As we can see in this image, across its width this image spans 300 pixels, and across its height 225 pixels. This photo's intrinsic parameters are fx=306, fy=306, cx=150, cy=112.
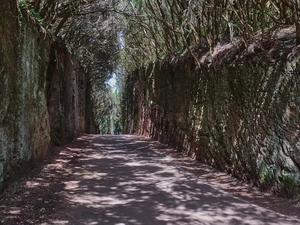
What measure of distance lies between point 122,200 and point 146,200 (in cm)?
44

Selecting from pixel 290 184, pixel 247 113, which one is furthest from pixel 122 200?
pixel 247 113

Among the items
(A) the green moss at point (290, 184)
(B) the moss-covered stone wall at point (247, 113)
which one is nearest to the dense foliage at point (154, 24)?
(B) the moss-covered stone wall at point (247, 113)

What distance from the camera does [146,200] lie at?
569cm

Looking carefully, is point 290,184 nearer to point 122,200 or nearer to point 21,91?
point 122,200

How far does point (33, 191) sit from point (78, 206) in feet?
3.37

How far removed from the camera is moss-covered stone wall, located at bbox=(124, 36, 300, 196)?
5.64 meters

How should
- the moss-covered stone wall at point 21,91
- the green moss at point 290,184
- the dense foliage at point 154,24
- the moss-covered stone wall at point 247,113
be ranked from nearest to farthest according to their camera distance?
the green moss at point 290,184 < the moss-covered stone wall at point 21,91 < the moss-covered stone wall at point 247,113 < the dense foliage at point 154,24

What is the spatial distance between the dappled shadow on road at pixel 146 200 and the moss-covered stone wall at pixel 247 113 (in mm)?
948

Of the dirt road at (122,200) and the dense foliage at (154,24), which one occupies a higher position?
the dense foliage at (154,24)

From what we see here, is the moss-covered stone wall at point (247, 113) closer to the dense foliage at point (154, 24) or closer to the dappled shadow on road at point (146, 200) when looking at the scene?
the dense foliage at point (154, 24)

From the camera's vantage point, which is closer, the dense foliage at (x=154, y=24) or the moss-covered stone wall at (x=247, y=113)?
the moss-covered stone wall at (x=247, y=113)

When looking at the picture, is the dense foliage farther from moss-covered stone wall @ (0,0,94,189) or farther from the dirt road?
the dirt road

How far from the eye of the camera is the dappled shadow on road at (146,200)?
4754 millimetres

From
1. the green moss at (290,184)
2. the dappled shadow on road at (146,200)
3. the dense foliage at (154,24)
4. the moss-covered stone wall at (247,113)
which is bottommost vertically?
the dappled shadow on road at (146,200)
